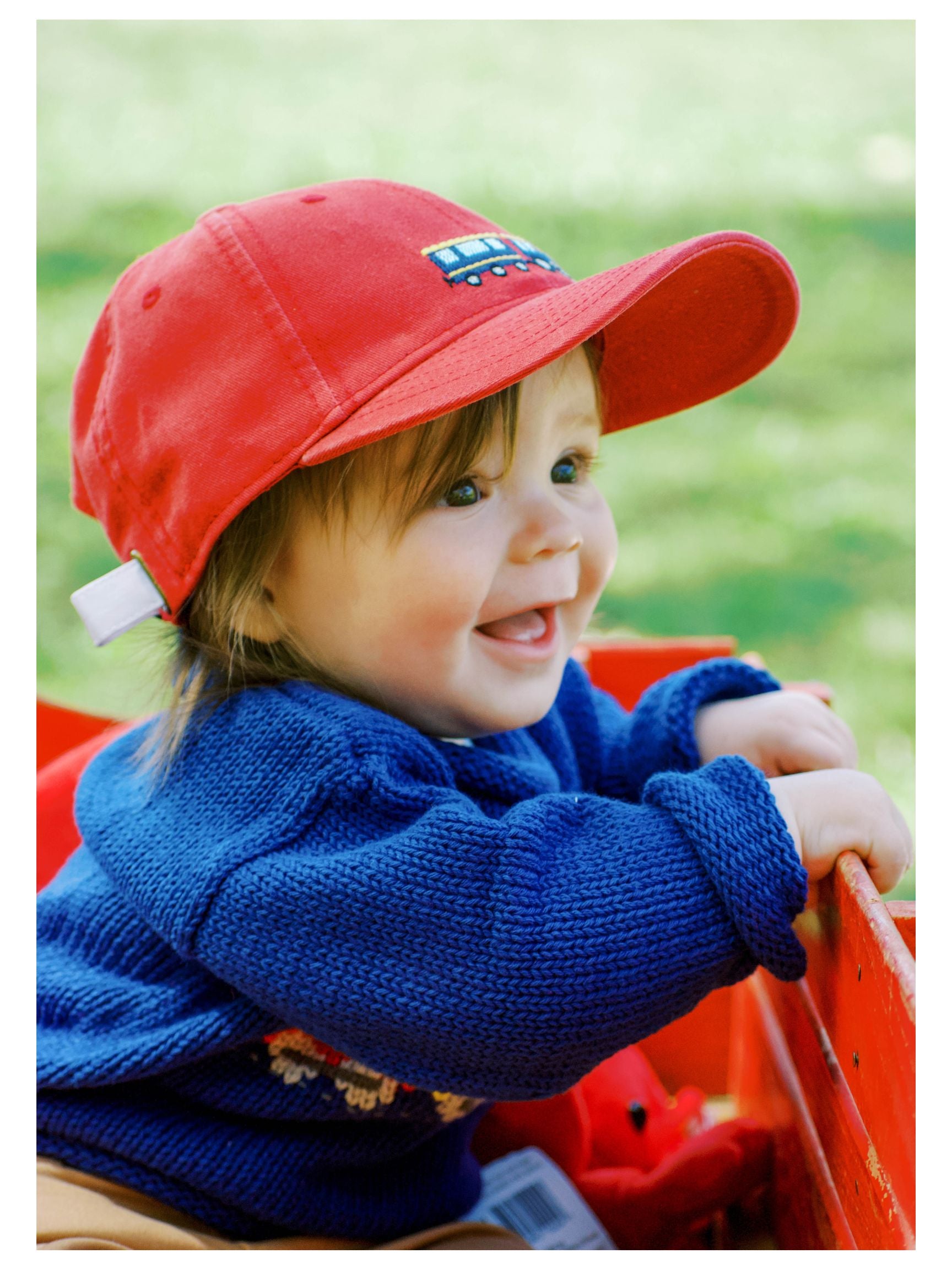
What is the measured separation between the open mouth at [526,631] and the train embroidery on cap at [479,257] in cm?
22

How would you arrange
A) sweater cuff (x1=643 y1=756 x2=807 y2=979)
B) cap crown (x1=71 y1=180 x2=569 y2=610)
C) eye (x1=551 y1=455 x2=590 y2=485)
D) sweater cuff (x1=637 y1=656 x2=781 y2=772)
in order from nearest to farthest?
1. sweater cuff (x1=643 y1=756 x2=807 y2=979)
2. cap crown (x1=71 y1=180 x2=569 y2=610)
3. eye (x1=551 y1=455 x2=590 y2=485)
4. sweater cuff (x1=637 y1=656 x2=781 y2=772)

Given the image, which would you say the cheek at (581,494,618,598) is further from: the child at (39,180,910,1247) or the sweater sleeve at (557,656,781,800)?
the sweater sleeve at (557,656,781,800)

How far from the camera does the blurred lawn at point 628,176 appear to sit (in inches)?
97.7

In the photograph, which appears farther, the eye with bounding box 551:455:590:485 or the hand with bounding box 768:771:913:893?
the eye with bounding box 551:455:590:485

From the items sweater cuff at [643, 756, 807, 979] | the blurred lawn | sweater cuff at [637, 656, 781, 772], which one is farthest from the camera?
the blurred lawn

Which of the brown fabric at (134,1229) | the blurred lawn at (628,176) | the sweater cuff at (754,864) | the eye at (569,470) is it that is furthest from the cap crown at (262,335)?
the blurred lawn at (628,176)

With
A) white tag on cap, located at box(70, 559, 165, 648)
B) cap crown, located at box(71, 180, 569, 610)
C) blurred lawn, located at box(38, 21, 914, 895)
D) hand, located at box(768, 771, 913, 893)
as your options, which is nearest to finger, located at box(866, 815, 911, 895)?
hand, located at box(768, 771, 913, 893)

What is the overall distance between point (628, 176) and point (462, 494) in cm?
254

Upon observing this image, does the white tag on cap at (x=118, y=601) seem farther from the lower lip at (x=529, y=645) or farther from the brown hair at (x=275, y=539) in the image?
the lower lip at (x=529, y=645)

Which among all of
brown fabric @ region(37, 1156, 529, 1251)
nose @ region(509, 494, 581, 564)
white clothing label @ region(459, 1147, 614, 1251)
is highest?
nose @ region(509, 494, 581, 564)

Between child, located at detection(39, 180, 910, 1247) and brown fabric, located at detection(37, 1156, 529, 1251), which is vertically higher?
child, located at detection(39, 180, 910, 1247)

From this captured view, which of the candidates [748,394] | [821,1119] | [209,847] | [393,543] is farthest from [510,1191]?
[748,394]

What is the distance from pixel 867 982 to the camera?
1.91 feet

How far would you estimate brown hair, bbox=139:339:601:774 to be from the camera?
75cm
